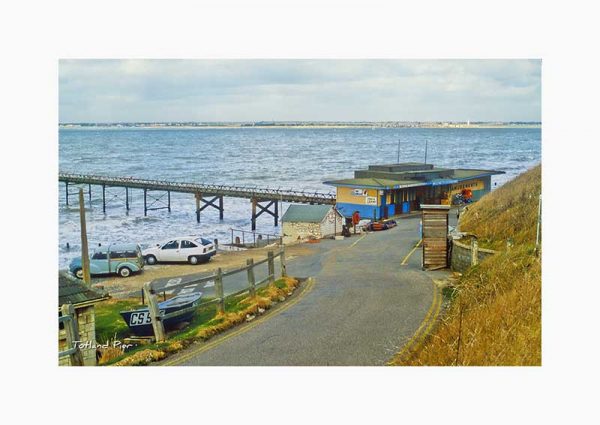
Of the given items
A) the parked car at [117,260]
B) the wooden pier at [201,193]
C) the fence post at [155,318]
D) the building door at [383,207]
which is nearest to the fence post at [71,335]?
the fence post at [155,318]

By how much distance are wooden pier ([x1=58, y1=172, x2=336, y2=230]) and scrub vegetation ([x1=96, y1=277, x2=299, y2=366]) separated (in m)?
2.56

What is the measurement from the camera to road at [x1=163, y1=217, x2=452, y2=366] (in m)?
11.9

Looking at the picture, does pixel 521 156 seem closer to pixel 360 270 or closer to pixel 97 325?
pixel 360 270

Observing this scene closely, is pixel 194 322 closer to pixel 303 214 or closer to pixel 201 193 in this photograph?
pixel 303 214

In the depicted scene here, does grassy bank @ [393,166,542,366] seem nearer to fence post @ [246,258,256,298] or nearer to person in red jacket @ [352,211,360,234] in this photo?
fence post @ [246,258,256,298]

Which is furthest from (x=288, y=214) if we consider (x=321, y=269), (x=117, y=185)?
(x=117, y=185)

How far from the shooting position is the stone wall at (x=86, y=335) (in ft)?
40.8

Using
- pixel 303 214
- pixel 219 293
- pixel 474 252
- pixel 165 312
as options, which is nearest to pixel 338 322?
pixel 219 293

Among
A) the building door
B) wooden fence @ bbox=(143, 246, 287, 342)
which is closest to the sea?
the building door

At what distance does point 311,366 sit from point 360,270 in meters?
7.00

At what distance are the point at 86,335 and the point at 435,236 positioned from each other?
Result: 8.45 metres

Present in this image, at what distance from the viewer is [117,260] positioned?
1628 cm

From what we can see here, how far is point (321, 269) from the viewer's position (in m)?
18.2

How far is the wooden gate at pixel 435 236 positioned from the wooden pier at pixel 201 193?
5.87 meters
